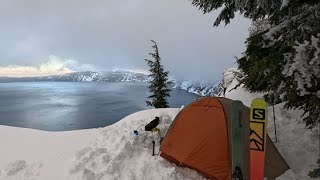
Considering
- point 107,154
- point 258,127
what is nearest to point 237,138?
point 258,127

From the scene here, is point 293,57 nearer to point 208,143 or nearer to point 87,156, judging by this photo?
point 208,143

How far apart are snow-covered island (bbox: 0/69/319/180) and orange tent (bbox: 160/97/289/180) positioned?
0.27 metres

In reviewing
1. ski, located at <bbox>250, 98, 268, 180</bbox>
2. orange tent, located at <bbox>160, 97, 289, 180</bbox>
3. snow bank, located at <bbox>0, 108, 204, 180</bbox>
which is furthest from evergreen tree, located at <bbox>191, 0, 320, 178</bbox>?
snow bank, located at <bbox>0, 108, 204, 180</bbox>

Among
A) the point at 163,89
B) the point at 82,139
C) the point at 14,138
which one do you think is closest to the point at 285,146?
the point at 82,139

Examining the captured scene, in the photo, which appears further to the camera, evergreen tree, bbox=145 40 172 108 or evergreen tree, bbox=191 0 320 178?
evergreen tree, bbox=145 40 172 108

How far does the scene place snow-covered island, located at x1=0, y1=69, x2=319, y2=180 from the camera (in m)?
6.99

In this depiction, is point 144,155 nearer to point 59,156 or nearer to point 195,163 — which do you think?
point 195,163

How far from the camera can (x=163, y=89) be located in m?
30.0

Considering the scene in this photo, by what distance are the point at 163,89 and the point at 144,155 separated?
2227 cm

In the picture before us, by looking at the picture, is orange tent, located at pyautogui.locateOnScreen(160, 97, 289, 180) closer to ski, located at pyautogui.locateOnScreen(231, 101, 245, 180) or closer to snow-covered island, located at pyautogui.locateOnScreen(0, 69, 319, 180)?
snow-covered island, located at pyautogui.locateOnScreen(0, 69, 319, 180)

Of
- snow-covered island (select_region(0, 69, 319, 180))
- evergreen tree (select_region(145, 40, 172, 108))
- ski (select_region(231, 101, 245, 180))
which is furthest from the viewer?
evergreen tree (select_region(145, 40, 172, 108))

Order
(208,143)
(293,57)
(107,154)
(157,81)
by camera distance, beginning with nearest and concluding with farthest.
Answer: (293,57) < (208,143) < (107,154) < (157,81)

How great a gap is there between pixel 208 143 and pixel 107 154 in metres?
2.94

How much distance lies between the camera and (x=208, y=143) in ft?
22.8
